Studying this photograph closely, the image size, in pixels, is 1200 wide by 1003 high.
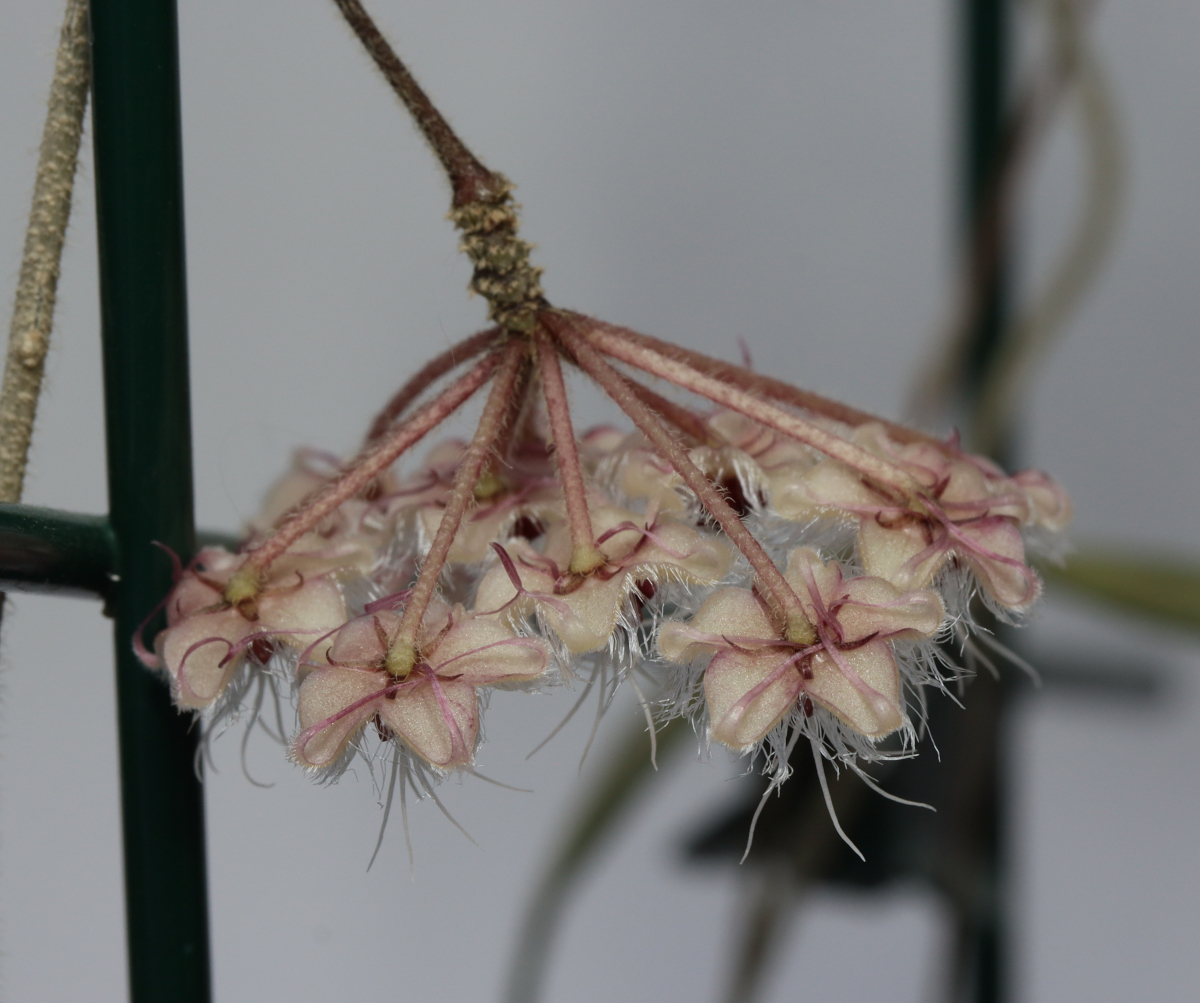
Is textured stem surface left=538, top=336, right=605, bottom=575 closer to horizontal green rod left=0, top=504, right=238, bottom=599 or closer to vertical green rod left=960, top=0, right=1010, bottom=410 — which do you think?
horizontal green rod left=0, top=504, right=238, bottom=599

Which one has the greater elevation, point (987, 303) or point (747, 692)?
point (987, 303)

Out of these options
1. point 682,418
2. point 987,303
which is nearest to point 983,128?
point 987,303

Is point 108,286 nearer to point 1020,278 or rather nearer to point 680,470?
point 680,470

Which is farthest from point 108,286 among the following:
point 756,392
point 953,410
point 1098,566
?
point 953,410

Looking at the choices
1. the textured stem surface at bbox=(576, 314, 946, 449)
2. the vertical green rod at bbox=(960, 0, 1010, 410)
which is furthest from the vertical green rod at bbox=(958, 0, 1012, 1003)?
the textured stem surface at bbox=(576, 314, 946, 449)

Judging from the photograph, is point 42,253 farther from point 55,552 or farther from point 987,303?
point 987,303

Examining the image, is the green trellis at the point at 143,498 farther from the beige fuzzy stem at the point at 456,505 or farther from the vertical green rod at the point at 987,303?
the vertical green rod at the point at 987,303

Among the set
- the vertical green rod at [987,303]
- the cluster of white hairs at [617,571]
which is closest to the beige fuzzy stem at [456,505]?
the cluster of white hairs at [617,571]
